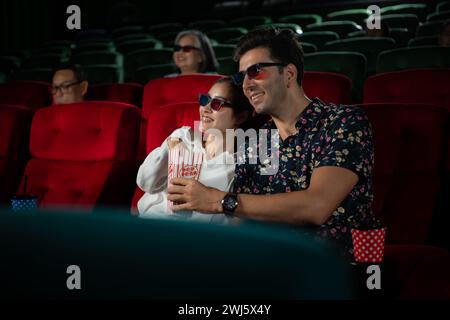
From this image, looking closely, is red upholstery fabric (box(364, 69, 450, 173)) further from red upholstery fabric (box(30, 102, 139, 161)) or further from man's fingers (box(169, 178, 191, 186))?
man's fingers (box(169, 178, 191, 186))

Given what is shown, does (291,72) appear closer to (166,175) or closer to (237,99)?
(237,99)

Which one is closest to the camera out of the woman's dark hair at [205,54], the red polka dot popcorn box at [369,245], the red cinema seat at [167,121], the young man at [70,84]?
the red polka dot popcorn box at [369,245]

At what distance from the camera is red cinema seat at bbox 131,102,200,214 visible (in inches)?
50.2

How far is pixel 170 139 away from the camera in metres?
1.13

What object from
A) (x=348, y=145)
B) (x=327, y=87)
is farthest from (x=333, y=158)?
(x=327, y=87)

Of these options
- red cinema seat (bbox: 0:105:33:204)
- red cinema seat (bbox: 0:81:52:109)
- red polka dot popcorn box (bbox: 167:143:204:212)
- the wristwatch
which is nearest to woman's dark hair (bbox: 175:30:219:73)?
red cinema seat (bbox: 0:81:52:109)

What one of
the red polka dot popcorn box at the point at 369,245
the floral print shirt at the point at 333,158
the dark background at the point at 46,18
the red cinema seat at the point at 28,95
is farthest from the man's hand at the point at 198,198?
the dark background at the point at 46,18

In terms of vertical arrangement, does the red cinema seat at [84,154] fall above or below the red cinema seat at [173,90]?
below

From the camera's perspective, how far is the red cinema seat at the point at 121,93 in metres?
1.85

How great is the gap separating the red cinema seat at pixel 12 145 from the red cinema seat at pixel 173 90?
308 mm

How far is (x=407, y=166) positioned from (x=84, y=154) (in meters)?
0.73

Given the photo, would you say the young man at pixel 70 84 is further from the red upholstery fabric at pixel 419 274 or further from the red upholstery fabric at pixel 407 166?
the red upholstery fabric at pixel 419 274

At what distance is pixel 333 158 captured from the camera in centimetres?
84
